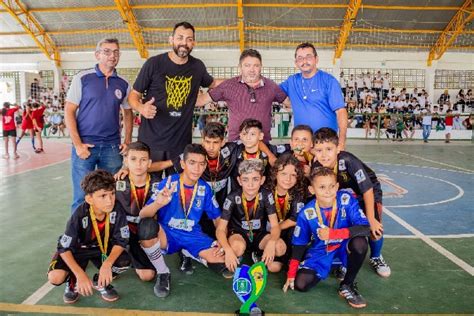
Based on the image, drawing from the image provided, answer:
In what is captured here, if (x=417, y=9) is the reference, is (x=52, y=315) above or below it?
below

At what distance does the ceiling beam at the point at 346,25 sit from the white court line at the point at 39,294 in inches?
805

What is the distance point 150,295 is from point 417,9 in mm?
23436

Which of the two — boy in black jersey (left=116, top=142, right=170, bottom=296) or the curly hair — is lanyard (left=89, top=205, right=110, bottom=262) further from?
the curly hair

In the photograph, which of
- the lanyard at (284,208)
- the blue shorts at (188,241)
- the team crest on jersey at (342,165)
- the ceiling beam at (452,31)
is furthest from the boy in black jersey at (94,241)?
the ceiling beam at (452,31)

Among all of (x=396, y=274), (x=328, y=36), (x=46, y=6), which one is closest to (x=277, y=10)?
(x=328, y=36)

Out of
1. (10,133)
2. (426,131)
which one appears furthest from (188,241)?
(426,131)

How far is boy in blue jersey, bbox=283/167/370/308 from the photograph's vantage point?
3336 mm

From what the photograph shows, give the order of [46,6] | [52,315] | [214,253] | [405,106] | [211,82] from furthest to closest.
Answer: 1. [46,6]
2. [405,106]
3. [211,82]
4. [214,253]
5. [52,315]

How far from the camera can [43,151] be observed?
1356 centimetres

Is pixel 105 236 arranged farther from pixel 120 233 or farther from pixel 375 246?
pixel 375 246

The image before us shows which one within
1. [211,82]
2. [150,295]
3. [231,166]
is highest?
[211,82]

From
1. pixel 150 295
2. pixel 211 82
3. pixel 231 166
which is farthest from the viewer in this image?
pixel 211 82

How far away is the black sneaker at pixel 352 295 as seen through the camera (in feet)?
10.2

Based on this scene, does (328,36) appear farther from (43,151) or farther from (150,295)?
(150,295)
